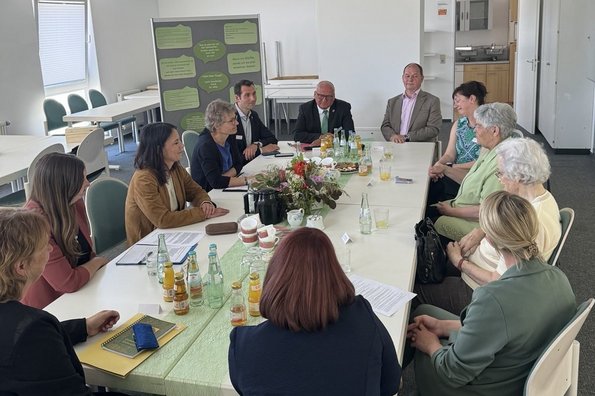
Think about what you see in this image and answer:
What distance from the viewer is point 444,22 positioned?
9.55m

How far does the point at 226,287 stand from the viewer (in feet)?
7.68

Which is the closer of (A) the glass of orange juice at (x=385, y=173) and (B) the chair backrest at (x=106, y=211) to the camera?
(B) the chair backrest at (x=106, y=211)

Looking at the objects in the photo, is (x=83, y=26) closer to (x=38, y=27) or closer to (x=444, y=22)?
(x=38, y=27)

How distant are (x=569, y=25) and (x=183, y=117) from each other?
4.54 m

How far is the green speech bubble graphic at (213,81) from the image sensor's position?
5914 millimetres

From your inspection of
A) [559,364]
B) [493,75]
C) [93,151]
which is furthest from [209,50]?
[493,75]

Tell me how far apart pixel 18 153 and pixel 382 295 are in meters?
3.98

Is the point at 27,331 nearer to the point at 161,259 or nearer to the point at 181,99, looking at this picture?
the point at 161,259

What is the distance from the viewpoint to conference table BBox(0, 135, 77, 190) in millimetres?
4367

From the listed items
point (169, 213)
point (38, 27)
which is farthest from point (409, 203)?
point (38, 27)

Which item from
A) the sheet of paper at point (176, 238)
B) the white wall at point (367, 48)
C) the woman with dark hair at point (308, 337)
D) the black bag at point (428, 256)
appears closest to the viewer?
the woman with dark hair at point (308, 337)

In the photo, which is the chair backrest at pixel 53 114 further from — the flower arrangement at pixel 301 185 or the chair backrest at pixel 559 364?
the chair backrest at pixel 559 364

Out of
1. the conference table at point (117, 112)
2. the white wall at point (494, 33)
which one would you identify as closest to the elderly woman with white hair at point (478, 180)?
the conference table at point (117, 112)

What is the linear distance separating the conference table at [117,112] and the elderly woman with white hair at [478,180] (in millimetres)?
5108
